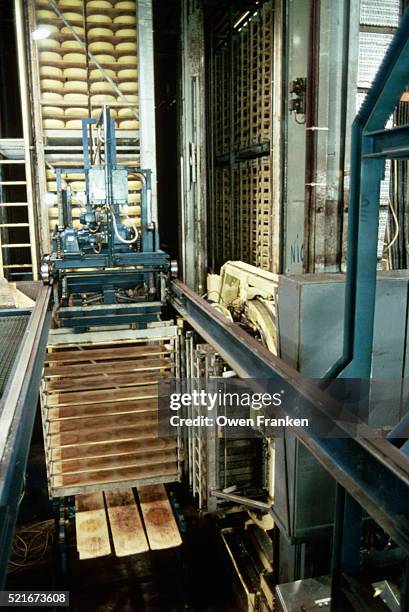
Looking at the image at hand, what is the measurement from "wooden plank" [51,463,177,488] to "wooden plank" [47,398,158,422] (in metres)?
0.76

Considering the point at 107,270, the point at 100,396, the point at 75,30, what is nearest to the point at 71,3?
the point at 75,30

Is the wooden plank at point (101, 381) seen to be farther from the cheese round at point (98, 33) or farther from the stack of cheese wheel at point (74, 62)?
the cheese round at point (98, 33)

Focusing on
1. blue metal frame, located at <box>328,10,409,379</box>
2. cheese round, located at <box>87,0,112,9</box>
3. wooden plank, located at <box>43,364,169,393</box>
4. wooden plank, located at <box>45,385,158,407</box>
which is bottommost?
wooden plank, located at <box>45,385,158,407</box>

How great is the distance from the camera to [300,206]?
312 inches

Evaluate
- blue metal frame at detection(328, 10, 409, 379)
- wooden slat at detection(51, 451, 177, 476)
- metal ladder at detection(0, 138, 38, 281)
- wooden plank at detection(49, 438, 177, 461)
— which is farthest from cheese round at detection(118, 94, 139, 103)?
blue metal frame at detection(328, 10, 409, 379)

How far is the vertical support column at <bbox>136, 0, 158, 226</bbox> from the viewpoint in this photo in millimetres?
9328

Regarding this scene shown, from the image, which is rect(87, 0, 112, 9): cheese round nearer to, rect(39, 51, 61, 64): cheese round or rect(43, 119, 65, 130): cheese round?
rect(39, 51, 61, 64): cheese round

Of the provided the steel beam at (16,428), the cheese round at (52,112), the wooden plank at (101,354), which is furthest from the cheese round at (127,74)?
the steel beam at (16,428)

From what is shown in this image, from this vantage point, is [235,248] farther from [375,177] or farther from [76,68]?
[375,177]

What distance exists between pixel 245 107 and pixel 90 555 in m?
7.82

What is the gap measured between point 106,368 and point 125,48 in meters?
6.30

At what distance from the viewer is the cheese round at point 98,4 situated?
9.44 metres

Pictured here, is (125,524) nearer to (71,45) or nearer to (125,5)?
(71,45)

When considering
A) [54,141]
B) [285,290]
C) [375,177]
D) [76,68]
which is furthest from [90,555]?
[76,68]
